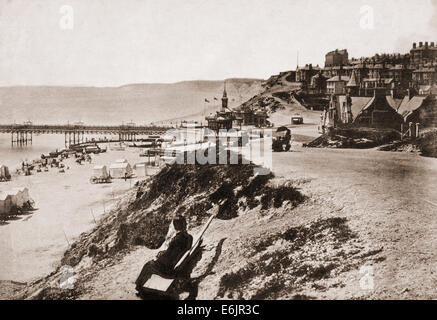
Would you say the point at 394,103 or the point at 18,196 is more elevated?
the point at 394,103

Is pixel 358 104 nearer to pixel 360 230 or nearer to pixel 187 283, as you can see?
pixel 360 230

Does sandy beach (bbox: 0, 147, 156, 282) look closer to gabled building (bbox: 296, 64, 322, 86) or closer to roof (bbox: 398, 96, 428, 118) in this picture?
roof (bbox: 398, 96, 428, 118)

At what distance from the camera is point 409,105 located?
32.8 meters

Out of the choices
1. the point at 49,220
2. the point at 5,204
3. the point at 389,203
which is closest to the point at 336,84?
the point at 49,220

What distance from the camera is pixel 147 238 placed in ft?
62.5

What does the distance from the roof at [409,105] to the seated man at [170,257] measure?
76.1 feet

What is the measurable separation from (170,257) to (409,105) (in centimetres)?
2571

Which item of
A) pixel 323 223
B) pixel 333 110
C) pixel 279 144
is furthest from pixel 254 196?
pixel 333 110

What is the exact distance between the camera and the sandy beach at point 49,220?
2330 centimetres

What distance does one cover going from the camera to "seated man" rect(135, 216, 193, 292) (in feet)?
46.4

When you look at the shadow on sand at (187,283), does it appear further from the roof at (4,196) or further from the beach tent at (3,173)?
the beach tent at (3,173)

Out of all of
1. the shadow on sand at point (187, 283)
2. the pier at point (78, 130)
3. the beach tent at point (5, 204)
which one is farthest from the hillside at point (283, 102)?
the shadow on sand at point (187, 283)

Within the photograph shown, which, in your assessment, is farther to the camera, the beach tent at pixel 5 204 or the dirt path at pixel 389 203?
the beach tent at pixel 5 204
